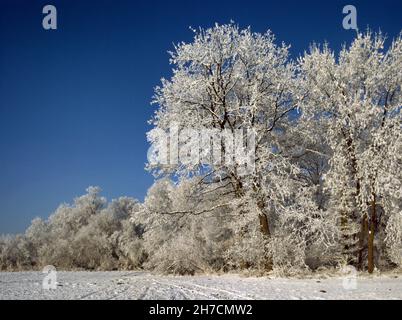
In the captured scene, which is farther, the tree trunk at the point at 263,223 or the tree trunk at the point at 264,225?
the tree trunk at the point at 263,223

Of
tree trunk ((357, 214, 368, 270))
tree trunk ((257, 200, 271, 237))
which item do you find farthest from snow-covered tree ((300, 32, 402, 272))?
tree trunk ((257, 200, 271, 237))

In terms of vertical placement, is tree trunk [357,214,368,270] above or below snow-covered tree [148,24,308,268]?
below

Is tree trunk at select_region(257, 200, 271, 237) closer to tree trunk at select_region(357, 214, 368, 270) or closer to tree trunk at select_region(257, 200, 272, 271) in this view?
tree trunk at select_region(257, 200, 272, 271)

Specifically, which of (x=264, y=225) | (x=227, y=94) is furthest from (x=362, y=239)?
(x=227, y=94)

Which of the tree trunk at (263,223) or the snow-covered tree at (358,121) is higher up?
the snow-covered tree at (358,121)

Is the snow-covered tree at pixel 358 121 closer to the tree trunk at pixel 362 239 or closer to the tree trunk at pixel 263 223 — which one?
the tree trunk at pixel 362 239

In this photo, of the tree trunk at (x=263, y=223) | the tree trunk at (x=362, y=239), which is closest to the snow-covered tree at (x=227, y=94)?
the tree trunk at (x=263, y=223)

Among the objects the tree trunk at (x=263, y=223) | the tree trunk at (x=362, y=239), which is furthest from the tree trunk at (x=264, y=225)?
the tree trunk at (x=362, y=239)

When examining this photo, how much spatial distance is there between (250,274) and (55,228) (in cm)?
2681

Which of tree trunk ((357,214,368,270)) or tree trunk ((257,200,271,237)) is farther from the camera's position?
tree trunk ((357,214,368,270))

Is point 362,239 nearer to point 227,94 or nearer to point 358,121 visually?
point 358,121

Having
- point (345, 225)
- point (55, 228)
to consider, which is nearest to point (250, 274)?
point (345, 225)

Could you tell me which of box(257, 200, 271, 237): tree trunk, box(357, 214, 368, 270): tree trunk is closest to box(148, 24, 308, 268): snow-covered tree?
box(257, 200, 271, 237): tree trunk

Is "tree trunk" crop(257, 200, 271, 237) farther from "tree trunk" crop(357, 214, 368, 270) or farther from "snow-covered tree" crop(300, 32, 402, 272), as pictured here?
"tree trunk" crop(357, 214, 368, 270)
